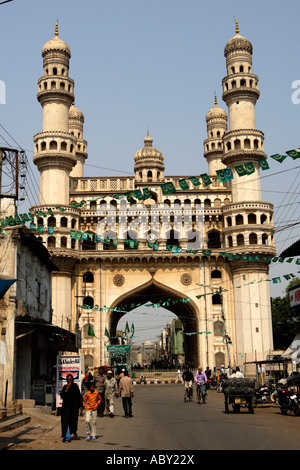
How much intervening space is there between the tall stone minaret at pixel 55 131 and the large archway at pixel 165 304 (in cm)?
986

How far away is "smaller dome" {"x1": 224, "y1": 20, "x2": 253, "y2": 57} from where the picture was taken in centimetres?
4934

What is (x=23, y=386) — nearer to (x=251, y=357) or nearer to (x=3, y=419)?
(x=3, y=419)

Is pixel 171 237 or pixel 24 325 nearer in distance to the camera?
pixel 24 325

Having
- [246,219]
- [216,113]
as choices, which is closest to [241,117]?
[246,219]

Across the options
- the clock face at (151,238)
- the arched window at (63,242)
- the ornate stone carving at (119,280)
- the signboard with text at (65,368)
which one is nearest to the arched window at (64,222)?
the arched window at (63,242)

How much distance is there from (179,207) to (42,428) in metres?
34.6

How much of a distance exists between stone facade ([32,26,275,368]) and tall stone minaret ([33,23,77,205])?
86 mm

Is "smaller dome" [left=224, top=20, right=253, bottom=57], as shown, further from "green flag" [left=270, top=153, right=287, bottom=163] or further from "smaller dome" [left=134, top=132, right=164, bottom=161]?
"green flag" [left=270, top=153, right=287, bottom=163]

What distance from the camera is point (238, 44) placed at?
49312 mm

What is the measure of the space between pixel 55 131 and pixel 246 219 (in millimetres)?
17462

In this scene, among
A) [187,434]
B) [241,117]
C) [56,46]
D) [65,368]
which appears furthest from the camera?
[56,46]

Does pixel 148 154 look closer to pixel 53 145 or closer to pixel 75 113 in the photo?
pixel 53 145

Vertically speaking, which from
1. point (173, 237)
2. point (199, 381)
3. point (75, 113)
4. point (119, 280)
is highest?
point (75, 113)

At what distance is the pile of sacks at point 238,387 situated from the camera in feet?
57.2
